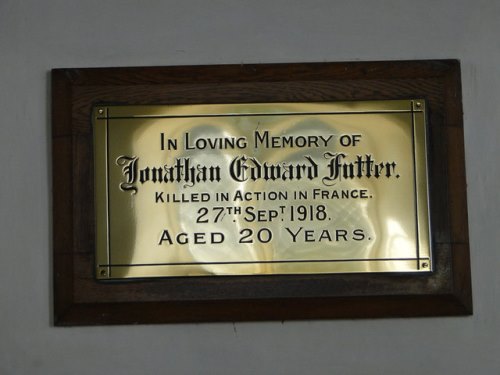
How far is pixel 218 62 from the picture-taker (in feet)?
4.81

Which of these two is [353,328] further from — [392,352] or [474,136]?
[474,136]

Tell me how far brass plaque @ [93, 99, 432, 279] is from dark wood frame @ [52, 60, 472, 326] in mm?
21

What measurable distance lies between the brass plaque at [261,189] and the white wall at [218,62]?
0.11m

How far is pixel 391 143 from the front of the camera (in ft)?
4.75

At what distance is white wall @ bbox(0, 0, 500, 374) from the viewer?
55.9 inches

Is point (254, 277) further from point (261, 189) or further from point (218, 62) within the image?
point (218, 62)

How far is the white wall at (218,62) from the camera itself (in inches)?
55.9

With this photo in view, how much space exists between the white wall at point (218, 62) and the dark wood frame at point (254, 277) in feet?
0.09

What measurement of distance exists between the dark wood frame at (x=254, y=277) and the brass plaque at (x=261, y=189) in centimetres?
2

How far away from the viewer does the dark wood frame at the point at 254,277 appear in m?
1.41

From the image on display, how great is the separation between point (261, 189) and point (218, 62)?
269 mm

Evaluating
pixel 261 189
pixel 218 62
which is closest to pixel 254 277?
pixel 261 189

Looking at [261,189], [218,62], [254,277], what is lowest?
[254,277]

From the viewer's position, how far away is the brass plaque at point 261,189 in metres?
1.43
